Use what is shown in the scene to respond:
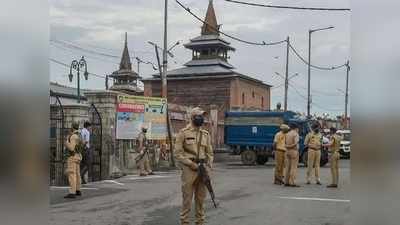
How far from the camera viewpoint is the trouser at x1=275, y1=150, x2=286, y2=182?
15.0 metres

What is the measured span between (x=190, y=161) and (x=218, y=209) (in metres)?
3.27

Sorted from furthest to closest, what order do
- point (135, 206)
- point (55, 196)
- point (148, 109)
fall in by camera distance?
point (148, 109), point (55, 196), point (135, 206)

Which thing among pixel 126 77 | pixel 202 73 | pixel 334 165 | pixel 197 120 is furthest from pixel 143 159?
pixel 126 77

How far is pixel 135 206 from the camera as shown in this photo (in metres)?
11.0

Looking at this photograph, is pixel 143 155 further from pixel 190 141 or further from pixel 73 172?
pixel 190 141

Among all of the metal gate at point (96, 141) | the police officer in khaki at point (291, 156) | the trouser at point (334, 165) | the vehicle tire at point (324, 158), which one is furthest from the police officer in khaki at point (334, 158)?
the vehicle tire at point (324, 158)

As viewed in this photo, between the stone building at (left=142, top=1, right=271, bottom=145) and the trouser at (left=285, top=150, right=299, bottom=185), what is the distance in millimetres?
37293

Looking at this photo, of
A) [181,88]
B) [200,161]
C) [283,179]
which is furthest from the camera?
[181,88]

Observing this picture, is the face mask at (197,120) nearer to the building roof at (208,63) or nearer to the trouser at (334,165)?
the trouser at (334,165)
